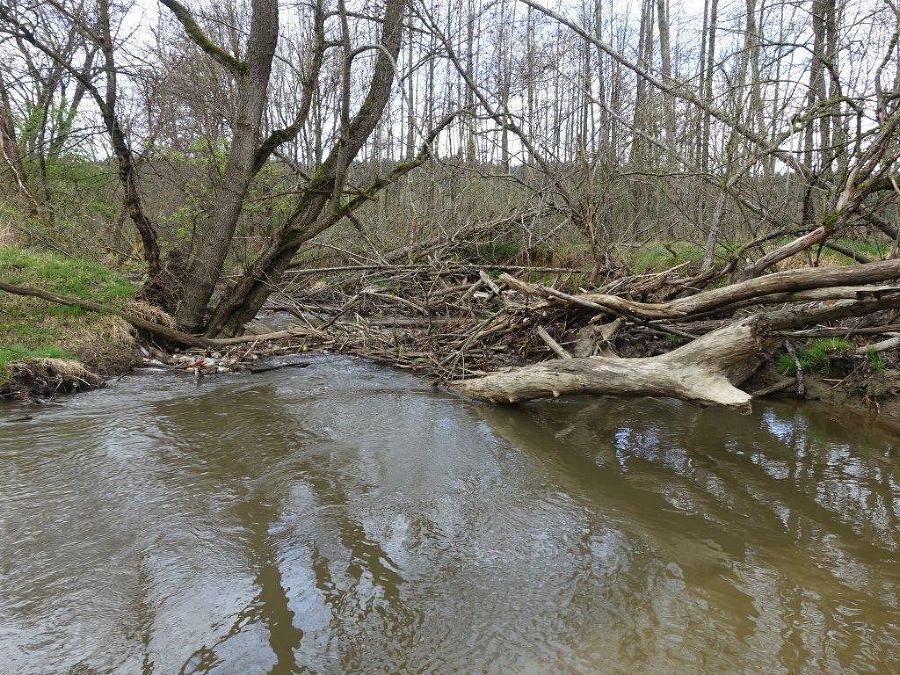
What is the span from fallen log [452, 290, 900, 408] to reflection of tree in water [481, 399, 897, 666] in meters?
0.53

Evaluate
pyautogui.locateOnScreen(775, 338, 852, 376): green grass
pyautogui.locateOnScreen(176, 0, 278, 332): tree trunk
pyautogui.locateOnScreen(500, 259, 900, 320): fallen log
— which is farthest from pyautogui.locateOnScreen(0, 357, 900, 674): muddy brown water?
pyautogui.locateOnScreen(176, 0, 278, 332): tree trunk

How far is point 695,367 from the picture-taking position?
4.43 meters

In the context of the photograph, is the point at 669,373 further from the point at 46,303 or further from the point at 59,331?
the point at 46,303

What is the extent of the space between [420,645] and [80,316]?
6941 mm

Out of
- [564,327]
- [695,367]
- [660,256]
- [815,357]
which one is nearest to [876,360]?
[815,357]

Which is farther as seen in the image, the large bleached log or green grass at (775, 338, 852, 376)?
green grass at (775, 338, 852, 376)

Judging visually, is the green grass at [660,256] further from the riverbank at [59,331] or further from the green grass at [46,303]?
the green grass at [46,303]

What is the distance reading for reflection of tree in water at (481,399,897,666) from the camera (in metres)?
2.67

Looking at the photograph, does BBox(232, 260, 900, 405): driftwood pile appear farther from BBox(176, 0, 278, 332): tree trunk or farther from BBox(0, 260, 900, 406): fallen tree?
BBox(176, 0, 278, 332): tree trunk

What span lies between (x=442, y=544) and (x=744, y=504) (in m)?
2.08

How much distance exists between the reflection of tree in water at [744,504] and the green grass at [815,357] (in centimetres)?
83

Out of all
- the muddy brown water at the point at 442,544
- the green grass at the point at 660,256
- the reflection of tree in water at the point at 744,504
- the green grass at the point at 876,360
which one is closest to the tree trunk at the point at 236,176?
the muddy brown water at the point at 442,544

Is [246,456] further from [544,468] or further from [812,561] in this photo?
[812,561]

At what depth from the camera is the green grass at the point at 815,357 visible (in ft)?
20.6
